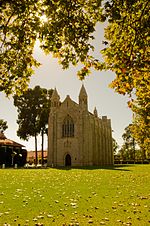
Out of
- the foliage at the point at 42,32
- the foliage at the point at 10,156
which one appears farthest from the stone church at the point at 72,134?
the foliage at the point at 42,32

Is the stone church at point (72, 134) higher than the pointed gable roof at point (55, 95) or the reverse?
the reverse

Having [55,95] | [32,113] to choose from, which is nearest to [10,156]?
[32,113]

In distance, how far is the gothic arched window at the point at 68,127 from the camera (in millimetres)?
55750

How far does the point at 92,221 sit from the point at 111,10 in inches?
226

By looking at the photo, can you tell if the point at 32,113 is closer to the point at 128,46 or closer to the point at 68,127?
the point at 68,127

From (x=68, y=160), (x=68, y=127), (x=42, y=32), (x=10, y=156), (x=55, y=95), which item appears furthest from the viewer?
(x=55, y=95)

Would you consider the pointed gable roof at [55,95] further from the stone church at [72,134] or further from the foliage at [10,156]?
the foliage at [10,156]

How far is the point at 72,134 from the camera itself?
182 ft

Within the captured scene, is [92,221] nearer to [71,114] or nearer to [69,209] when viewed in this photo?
[69,209]

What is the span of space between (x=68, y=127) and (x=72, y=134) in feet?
6.87

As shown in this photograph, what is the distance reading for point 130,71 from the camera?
7.63m

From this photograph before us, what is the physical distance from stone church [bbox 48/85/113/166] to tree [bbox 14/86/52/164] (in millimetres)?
2059

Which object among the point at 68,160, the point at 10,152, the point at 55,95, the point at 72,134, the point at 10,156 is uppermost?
the point at 55,95

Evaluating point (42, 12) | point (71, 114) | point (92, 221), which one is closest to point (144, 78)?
point (42, 12)
